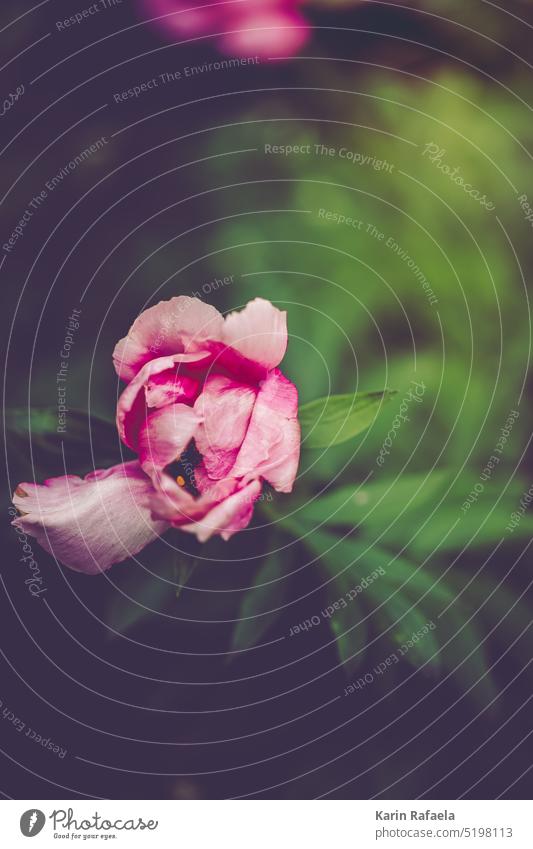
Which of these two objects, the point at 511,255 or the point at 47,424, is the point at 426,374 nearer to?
the point at 511,255

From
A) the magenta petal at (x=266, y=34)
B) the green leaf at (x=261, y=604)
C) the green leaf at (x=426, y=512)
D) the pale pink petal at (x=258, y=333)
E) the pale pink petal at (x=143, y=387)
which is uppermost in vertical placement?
the magenta petal at (x=266, y=34)

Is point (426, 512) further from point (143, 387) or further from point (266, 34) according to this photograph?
point (266, 34)

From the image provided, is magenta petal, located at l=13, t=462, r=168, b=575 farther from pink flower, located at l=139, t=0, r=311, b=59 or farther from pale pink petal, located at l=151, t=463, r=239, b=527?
pink flower, located at l=139, t=0, r=311, b=59

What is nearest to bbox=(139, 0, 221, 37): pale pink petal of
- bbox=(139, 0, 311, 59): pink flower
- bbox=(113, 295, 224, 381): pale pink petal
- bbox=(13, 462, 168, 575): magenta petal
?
bbox=(139, 0, 311, 59): pink flower

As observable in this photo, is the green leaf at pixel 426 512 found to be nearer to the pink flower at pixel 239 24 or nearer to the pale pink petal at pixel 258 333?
the pale pink petal at pixel 258 333

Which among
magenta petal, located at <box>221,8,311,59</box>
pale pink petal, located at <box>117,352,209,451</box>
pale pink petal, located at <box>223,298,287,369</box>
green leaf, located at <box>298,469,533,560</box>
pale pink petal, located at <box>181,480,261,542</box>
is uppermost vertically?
magenta petal, located at <box>221,8,311,59</box>

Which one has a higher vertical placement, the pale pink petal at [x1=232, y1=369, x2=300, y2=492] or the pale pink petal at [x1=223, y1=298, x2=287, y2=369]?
the pale pink petal at [x1=223, y1=298, x2=287, y2=369]

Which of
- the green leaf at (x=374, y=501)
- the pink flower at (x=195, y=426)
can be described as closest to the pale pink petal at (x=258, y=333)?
the pink flower at (x=195, y=426)

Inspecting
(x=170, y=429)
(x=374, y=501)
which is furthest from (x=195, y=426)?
(x=374, y=501)

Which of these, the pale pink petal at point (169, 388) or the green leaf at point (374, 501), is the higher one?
the pale pink petal at point (169, 388)
